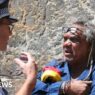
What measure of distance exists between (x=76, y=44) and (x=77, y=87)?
16.5 inches

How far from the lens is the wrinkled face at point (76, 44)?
3.81 m

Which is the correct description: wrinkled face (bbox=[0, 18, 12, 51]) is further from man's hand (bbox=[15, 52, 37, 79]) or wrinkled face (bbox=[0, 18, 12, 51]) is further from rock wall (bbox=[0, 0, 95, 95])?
rock wall (bbox=[0, 0, 95, 95])

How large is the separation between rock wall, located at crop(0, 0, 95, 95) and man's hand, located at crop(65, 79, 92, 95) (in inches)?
42.6

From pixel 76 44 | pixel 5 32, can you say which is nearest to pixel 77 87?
pixel 76 44

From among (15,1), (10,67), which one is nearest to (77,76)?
(10,67)

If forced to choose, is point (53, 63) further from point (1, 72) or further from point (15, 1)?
point (15, 1)

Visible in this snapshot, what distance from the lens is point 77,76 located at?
3773 mm

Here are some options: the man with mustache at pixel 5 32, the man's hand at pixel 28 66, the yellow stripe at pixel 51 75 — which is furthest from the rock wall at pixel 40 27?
the man with mustache at pixel 5 32

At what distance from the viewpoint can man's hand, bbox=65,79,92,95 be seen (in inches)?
142

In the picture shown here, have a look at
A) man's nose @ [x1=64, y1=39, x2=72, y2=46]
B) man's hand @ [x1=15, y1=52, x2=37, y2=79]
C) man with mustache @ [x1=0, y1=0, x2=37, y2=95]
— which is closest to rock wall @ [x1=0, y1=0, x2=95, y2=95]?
man's nose @ [x1=64, y1=39, x2=72, y2=46]

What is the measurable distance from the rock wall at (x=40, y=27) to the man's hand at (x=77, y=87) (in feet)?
3.55

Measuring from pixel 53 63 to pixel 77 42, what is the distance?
27cm

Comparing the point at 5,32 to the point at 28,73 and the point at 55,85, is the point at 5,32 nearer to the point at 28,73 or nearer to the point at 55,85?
the point at 28,73

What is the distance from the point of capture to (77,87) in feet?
11.8
